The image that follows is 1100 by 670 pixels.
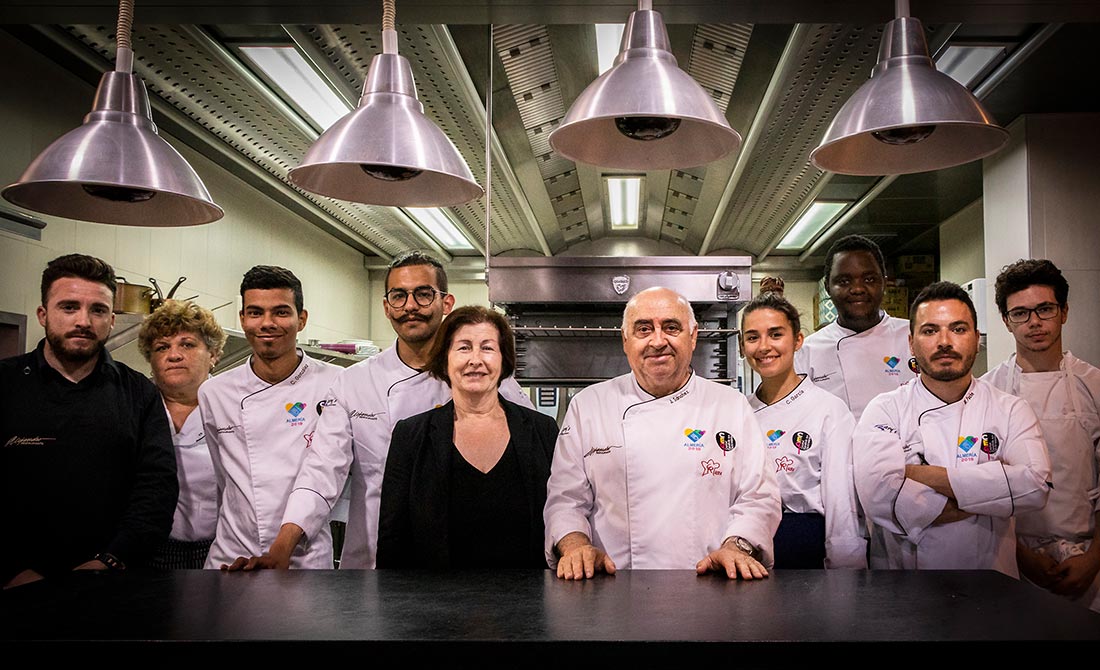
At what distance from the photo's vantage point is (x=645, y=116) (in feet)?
4.67

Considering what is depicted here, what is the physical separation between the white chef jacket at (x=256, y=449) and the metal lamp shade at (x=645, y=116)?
1262 mm

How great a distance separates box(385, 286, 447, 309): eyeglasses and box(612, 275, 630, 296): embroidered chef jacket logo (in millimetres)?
1141

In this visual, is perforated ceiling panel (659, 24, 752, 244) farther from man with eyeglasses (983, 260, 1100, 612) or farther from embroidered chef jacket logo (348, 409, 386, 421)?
embroidered chef jacket logo (348, 409, 386, 421)

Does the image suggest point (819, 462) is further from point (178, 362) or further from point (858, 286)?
point (178, 362)

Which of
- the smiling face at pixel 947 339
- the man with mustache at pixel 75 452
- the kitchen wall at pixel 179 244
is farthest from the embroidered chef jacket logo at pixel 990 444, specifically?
the kitchen wall at pixel 179 244

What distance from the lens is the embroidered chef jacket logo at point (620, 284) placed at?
135 inches

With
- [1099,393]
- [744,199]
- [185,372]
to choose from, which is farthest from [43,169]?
[744,199]

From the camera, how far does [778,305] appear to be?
8.50ft

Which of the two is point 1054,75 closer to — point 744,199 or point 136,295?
point 744,199

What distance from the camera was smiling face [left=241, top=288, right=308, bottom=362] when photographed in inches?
93.9

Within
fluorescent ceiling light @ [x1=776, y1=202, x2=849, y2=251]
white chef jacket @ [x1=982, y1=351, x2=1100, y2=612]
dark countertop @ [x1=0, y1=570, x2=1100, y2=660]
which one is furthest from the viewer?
fluorescent ceiling light @ [x1=776, y1=202, x2=849, y2=251]

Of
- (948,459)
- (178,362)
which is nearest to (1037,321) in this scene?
(948,459)

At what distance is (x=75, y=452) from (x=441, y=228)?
3830 mm

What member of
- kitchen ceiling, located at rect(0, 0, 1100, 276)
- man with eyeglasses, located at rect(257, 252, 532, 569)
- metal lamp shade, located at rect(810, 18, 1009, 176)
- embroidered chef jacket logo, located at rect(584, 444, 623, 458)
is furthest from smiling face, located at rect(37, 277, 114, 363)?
metal lamp shade, located at rect(810, 18, 1009, 176)
